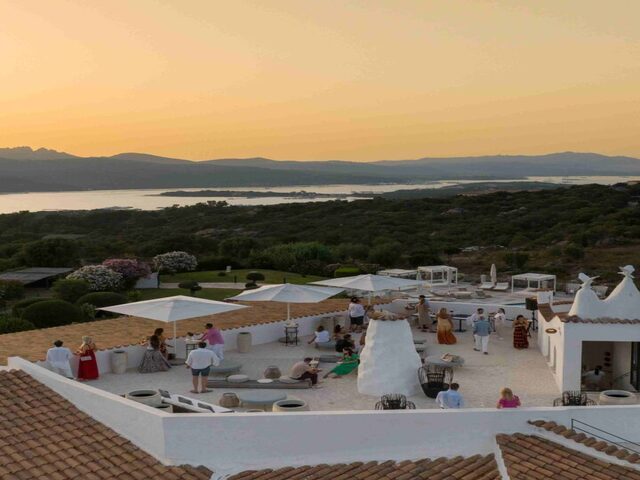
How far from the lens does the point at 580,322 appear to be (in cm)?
1444

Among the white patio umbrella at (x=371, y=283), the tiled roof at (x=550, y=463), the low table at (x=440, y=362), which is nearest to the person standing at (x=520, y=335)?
the low table at (x=440, y=362)

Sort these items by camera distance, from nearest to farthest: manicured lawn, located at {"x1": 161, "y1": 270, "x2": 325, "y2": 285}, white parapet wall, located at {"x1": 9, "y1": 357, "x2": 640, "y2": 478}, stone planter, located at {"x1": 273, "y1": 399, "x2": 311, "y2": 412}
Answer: white parapet wall, located at {"x1": 9, "y1": 357, "x2": 640, "y2": 478} < stone planter, located at {"x1": 273, "y1": 399, "x2": 311, "y2": 412} < manicured lawn, located at {"x1": 161, "y1": 270, "x2": 325, "y2": 285}

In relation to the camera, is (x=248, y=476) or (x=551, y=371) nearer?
(x=248, y=476)

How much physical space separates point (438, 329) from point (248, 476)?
338 inches

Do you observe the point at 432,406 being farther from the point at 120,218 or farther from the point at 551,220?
the point at 120,218

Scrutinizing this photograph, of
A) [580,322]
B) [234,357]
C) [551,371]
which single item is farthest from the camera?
[234,357]

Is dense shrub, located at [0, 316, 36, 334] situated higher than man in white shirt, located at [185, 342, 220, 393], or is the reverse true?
man in white shirt, located at [185, 342, 220, 393]

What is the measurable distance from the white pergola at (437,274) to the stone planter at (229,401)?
1845cm

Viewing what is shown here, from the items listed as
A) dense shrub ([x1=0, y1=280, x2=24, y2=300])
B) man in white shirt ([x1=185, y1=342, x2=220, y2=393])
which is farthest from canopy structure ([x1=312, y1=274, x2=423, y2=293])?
dense shrub ([x1=0, y1=280, x2=24, y2=300])

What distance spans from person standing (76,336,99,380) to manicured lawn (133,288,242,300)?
15.5 m

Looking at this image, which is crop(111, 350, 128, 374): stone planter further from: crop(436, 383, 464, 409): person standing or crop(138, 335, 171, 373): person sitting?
crop(436, 383, 464, 409): person standing

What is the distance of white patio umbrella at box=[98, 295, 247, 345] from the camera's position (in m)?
16.0

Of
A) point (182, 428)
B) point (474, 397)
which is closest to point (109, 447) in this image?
point (182, 428)

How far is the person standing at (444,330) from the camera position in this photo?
60.7 feet
